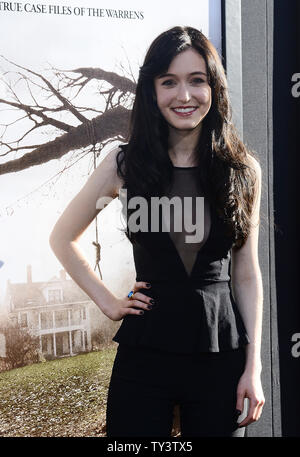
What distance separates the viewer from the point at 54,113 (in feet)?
7.41

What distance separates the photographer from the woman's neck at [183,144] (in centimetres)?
175

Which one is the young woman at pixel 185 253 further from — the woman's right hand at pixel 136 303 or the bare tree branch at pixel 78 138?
the bare tree branch at pixel 78 138

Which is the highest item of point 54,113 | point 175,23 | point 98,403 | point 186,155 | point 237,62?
point 175,23

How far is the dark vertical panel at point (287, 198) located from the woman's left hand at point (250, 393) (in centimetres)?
108

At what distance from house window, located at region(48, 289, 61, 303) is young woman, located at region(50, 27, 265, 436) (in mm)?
533

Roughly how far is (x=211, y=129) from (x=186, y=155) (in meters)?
0.12

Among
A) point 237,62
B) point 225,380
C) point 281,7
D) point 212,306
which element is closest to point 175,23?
point 237,62

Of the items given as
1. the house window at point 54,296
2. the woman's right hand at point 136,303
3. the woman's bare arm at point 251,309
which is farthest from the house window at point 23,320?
the woman's bare arm at point 251,309

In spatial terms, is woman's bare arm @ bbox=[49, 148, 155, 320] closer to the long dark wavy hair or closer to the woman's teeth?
the long dark wavy hair

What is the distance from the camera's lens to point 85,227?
1.81 m

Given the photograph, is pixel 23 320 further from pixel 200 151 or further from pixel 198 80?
pixel 198 80

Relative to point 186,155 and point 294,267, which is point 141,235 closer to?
point 186,155

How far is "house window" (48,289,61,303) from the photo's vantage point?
7.48ft

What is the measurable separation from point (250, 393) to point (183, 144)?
81 centimetres
